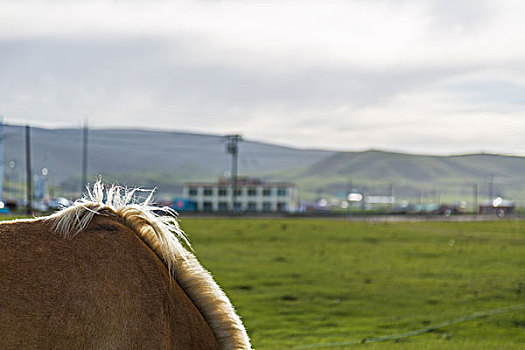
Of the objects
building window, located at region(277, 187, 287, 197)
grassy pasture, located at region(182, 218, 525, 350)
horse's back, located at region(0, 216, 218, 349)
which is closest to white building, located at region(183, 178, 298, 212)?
building window, located at region(277, 187, 287, 197)

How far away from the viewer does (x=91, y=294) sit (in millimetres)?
4348

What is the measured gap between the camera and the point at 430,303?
1673cm

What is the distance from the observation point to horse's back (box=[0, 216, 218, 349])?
4152 millimetres

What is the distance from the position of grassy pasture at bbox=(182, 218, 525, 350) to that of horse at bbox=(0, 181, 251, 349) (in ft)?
22.8

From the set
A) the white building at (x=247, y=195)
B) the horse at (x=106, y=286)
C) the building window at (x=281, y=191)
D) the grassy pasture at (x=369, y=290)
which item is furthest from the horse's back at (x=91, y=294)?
the building window at (x=281, y=191)

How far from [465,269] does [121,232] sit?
22.0m

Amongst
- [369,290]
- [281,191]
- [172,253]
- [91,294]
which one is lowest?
[369,290]

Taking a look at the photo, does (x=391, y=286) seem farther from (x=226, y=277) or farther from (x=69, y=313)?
(x=69, y=313)

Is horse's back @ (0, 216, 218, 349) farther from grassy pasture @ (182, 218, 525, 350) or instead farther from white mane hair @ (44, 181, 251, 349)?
grassy pasture @ (182, 218, 525, 350)


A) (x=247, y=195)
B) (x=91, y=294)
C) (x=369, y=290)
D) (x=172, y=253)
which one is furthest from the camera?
(x=247, y=195)

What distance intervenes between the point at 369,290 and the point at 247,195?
4591 inches

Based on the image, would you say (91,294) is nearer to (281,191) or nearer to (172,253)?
(172,253)

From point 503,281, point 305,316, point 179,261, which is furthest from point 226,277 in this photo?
point 179,261

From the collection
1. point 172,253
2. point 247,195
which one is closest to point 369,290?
point 172,253
